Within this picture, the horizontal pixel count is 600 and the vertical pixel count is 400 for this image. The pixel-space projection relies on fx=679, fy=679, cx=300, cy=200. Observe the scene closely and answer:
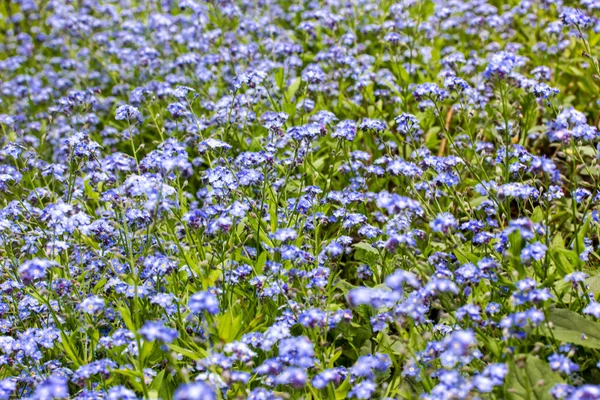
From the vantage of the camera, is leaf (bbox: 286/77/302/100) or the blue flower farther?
leaf (bbox: 286/77/302/100)

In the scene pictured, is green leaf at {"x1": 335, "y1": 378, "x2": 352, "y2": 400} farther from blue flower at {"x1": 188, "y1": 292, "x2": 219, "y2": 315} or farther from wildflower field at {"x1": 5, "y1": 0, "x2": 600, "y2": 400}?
blue flower at {"x1": 188, "y1": 292, "x2": 219, "y2": 315}

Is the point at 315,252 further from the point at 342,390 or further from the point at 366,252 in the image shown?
the point at 342,390

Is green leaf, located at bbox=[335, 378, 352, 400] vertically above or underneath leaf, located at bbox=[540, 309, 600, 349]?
underneath

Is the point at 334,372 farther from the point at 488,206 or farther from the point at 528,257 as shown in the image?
the point at 488,206

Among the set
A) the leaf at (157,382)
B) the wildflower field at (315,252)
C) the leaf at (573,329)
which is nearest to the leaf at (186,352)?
the wildflower field at (315,252)

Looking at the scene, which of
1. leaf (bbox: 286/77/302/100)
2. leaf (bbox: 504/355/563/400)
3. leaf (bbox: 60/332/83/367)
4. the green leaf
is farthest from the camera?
leaf (bbox: 286/77/302/100)

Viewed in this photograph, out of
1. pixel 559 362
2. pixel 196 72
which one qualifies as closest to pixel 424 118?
pixel 196 72

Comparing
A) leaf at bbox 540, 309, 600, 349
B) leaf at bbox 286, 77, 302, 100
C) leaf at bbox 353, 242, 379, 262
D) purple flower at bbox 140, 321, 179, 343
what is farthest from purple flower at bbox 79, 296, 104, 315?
leaf at bbox 286, 77, 302, 100

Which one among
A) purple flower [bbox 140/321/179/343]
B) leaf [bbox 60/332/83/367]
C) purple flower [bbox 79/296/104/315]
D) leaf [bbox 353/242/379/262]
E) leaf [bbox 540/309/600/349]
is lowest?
leaf [bbox 60/332/83/367]
